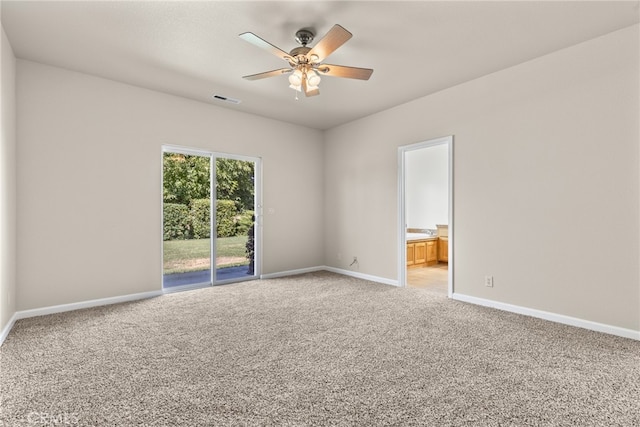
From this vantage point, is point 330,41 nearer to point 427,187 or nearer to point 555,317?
point 555,317

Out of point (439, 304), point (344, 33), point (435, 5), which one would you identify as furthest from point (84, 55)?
point (439, 304)

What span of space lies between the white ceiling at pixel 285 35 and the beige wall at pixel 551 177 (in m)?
0.30

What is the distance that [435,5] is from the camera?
8.27 feet

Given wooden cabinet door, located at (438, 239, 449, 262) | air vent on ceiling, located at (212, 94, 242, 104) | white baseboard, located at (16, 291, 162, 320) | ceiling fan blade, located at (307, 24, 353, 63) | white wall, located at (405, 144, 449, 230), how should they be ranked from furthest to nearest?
white wall, located at (405, 144, 449, 230) → wooden cabinet door, located at (438, 239, 449, 262) → air vent on ceiling, located at (212, 94, 242, 104) → white baseboard, located at (16, 291, 162, 320) → ceiling fan blade, located at (307, 24, 353, 63)

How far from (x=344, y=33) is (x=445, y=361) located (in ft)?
8.53

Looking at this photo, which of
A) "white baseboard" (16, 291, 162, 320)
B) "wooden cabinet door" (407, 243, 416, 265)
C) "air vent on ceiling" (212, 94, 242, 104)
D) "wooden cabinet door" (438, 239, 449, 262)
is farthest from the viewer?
"wooden cabinet door" (438, 239, 449, 262)

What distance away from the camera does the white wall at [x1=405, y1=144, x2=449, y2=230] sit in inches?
309

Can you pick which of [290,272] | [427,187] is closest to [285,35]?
[290,272]

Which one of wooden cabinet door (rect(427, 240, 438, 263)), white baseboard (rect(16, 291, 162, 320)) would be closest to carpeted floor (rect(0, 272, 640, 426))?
white baseboard (rect(16, 291, 162, 320))

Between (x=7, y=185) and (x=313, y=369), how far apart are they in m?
3.38

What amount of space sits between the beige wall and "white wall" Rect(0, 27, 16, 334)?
4653mm

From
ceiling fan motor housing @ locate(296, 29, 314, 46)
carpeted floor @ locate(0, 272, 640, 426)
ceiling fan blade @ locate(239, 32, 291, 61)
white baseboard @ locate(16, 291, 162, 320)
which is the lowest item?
carpeted floor @ locate(0, 272, 640, 426)

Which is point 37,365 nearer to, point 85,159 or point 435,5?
point 85,159

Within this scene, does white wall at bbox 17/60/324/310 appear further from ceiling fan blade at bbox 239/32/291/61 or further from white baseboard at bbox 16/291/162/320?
ceiling fan blade at bbox 239/32/291/61
